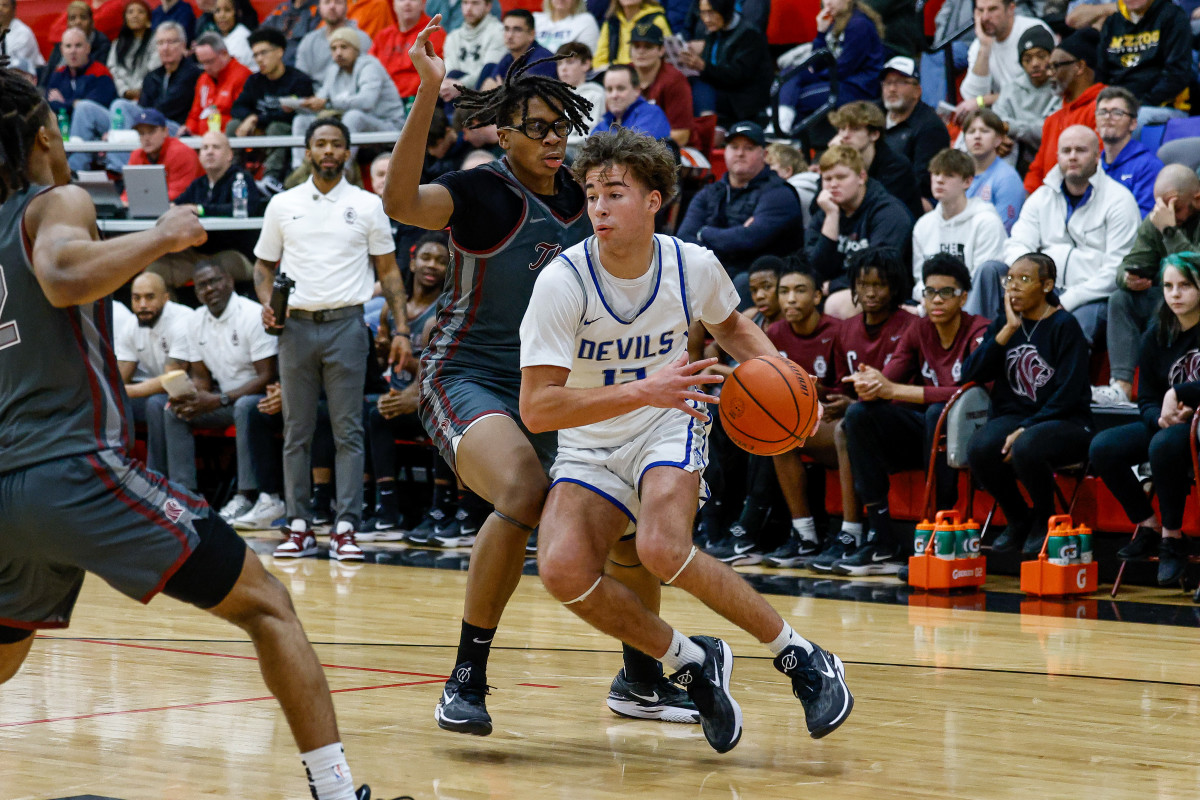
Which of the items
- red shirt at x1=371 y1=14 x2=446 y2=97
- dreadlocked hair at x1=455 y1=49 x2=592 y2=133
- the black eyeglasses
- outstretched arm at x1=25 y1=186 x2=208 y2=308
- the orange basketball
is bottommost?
the orange basketball

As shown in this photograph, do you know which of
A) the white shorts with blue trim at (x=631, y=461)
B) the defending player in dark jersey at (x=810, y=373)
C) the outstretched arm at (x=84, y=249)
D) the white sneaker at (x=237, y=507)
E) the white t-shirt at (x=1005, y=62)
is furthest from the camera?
the white t-shirt at (x=1005, y=62)

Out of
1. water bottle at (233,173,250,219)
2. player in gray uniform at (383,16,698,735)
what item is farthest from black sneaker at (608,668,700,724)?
water bottle at (233,173,250,219)

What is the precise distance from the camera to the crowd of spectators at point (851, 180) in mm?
7949

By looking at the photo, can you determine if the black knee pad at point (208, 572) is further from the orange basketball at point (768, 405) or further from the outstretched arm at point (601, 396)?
the orange basketball at point (768, 405)

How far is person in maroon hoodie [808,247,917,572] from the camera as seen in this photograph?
826cm

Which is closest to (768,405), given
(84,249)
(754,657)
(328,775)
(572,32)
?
(328,775)

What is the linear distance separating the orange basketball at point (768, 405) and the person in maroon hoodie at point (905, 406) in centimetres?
395

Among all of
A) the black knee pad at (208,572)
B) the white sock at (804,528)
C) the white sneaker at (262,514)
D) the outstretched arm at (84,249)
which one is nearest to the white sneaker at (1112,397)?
the white sock at (804,528)

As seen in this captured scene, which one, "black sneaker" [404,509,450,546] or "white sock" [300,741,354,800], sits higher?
"white sock" [300,741,354,800]

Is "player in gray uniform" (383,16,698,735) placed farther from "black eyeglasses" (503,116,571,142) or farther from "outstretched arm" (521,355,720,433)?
"outstretched arm" (521,355,720,433)

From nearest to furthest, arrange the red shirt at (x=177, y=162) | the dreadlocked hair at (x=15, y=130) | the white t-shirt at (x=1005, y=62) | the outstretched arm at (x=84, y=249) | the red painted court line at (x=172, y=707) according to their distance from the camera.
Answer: the outstretched arm at (x=84, y=249)
the dreadlocked hair at (x=15, y=130)
the red painted court line at (x=172, y=707)
the white t-shirt at (x=1005, y=62)
the red shirt at (x=177, y=162)

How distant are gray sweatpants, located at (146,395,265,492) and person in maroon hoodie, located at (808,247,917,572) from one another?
4.37 m

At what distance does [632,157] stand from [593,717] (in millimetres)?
1810

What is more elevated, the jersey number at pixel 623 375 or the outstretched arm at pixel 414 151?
the outstretched arm at pixel 414 151
